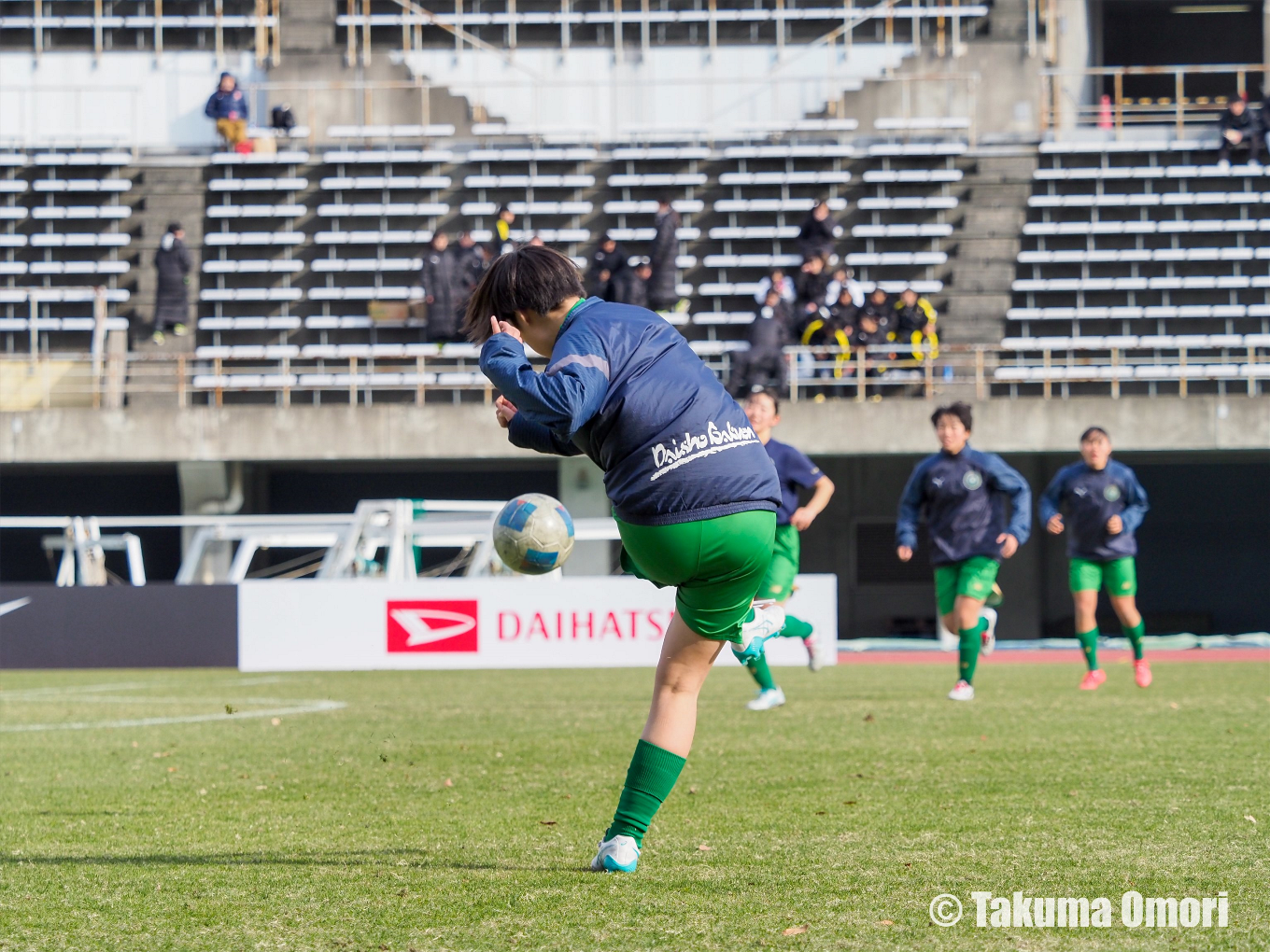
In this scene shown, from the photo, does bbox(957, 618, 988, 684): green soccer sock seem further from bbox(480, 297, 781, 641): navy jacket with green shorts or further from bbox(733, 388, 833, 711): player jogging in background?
bbox(480, 297, 781, 641): navy jacket with green shorts

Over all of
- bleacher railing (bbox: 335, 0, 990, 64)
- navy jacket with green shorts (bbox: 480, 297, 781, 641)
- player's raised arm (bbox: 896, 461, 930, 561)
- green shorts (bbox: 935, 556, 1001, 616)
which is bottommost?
green shorts (bbox: 935, 556, 1001, 616)

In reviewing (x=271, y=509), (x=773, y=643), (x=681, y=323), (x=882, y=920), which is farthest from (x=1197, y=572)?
(x=882, y=920)

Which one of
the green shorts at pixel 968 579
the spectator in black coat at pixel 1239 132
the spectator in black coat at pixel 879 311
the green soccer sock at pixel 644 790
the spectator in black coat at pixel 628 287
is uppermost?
the spectator in black coat at pixel 1239 132

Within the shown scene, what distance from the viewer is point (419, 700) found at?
11.9 metres

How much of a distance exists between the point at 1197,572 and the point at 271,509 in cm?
1551

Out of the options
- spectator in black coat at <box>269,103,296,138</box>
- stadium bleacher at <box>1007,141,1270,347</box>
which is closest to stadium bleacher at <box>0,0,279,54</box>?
spectator in black coat at <box>269,103,296,138</box>

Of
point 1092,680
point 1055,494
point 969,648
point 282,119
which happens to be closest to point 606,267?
point 282,119

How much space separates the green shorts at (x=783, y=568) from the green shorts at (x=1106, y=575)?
2986 mm

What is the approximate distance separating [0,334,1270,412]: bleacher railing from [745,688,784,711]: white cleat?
12677 mm

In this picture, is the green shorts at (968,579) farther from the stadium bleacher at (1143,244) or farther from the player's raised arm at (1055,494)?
the stadium bleacher at (1143,244)

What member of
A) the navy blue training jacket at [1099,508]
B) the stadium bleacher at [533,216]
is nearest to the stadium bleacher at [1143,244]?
the stadium bleacher at [533,216]

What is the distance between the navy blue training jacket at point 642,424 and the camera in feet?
13.7

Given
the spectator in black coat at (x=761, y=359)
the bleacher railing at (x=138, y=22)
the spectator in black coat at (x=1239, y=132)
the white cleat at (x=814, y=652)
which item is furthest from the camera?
the bleacher railing at (x=138, y=22)
